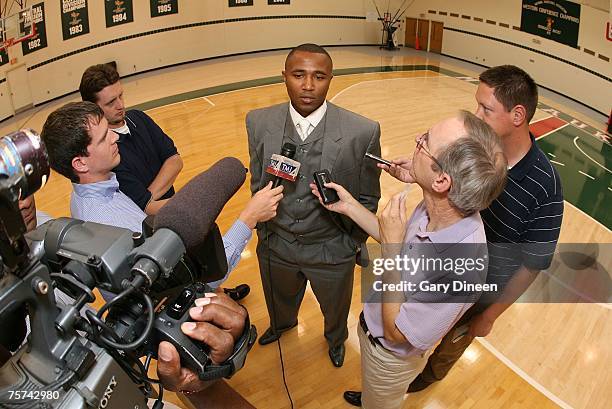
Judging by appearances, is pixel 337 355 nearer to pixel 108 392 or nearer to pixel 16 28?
pixel 108 392

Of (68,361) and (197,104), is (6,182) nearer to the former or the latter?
(68,361)

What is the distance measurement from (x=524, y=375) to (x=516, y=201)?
5.60 feet

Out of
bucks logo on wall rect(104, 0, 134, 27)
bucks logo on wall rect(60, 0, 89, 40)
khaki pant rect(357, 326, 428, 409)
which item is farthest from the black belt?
bucks logo on wall rect(104, 0, 134, 27)

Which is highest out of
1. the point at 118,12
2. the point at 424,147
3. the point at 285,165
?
the point at 118,12

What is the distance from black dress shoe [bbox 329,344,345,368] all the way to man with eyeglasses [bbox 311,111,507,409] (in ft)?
4.21

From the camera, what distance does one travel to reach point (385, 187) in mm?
6035

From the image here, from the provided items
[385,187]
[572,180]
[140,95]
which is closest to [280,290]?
[385,187]

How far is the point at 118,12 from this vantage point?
33.8 feet

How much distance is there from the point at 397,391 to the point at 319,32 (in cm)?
1225

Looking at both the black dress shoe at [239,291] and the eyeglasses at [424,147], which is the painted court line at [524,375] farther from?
the eyeglasses at [424,147]

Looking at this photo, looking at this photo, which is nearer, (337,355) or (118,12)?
(337,355)

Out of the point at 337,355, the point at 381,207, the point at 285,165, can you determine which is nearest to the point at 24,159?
the point at 285,165

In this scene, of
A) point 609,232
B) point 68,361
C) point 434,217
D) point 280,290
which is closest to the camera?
point 68,361

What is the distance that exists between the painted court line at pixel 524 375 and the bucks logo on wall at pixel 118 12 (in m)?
9.70
